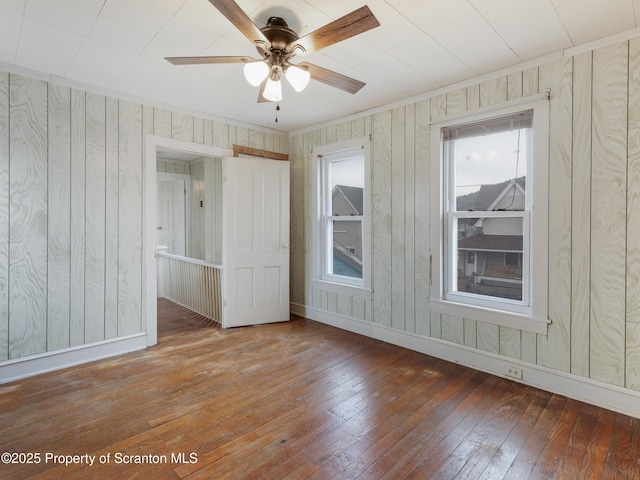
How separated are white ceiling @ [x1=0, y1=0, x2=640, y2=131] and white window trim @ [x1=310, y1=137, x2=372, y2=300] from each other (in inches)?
29.9

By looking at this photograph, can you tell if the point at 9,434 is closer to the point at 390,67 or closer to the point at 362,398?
the point at 362,398

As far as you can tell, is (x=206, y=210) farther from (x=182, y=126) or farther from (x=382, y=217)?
(x=382, y=217)

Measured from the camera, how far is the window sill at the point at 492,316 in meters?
2.59

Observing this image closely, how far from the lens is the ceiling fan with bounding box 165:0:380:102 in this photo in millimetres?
1613

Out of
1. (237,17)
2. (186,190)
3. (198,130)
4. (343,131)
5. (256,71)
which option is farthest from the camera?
(186,190)

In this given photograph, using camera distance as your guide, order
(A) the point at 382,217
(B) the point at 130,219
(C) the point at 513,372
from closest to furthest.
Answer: (C) the point at 513,372 < (B) the point at 130,219 < (A) the point at 382,217

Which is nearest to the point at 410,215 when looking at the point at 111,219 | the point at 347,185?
the point at 347,185

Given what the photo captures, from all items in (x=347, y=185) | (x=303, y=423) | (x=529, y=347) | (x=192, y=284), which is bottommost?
(x=303, y=423)

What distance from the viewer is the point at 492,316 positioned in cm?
281

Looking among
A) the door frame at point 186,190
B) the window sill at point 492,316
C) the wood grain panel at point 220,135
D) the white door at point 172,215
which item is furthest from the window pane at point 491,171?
the white door at point 172,215

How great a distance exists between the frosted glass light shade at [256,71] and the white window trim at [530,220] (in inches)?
72.8

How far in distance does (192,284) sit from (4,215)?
8.50ft

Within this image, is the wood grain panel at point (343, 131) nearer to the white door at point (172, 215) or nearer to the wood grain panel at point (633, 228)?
the wood grain panel at point (633, 228)

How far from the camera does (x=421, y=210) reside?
10.7ft
